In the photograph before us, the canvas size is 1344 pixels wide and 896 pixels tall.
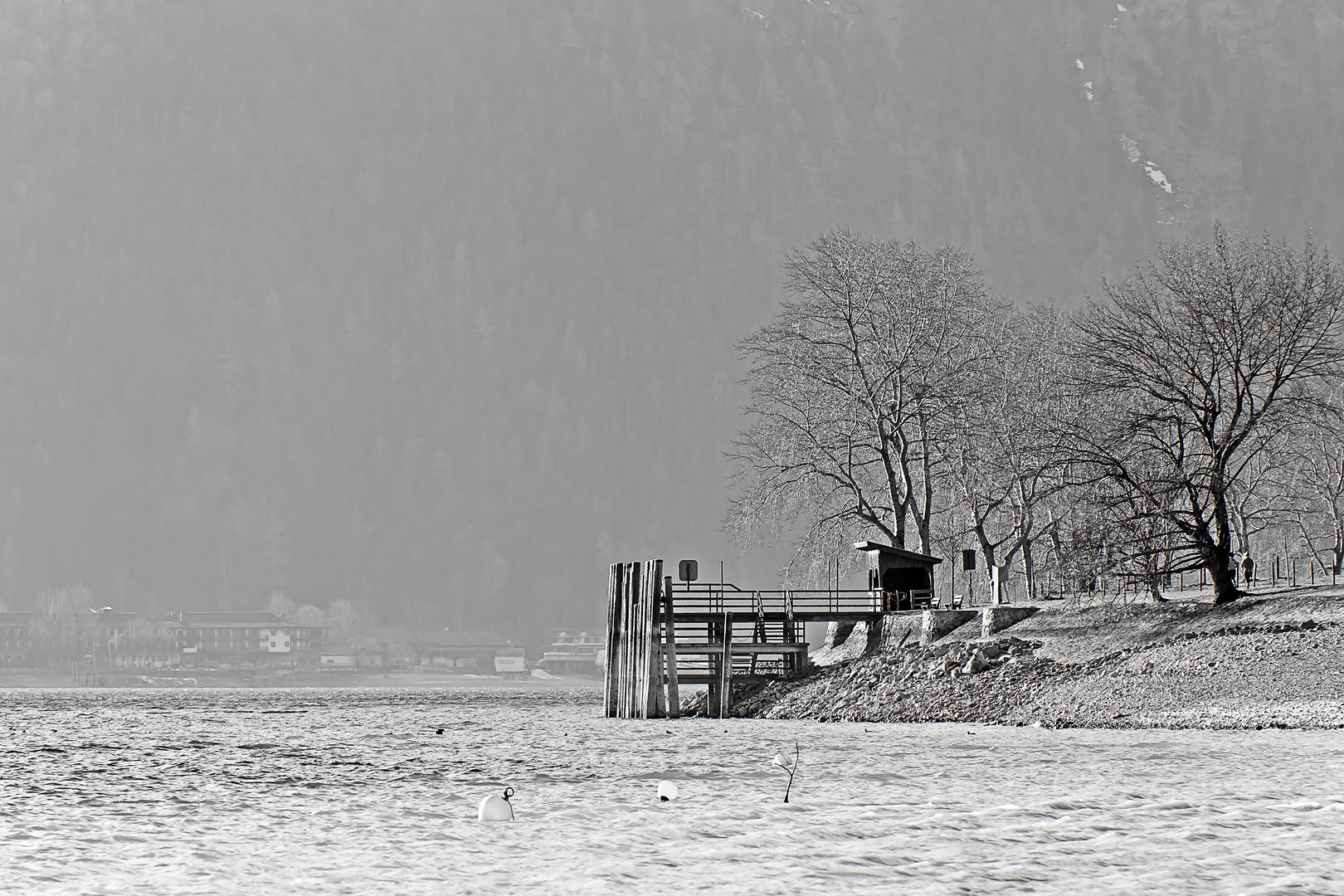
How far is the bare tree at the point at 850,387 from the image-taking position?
50.8 meters

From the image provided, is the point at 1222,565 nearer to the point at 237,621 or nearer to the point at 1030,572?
the point at 1030,572

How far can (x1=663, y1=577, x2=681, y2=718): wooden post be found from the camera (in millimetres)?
41406

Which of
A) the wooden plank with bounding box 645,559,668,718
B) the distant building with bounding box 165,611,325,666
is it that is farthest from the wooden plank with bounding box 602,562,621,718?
the distant building with bounding box 165,611,325,666

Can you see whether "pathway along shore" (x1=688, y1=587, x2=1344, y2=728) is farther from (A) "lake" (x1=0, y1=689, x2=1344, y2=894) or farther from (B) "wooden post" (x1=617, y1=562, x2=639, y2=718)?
(B) "wooden post" (x1=617, y1=562, x2=639, y2=718)

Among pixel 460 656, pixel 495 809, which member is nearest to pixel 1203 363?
pixel 495 809

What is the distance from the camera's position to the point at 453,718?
4391 centimetres

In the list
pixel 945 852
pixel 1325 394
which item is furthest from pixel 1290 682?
pixel 1325 394

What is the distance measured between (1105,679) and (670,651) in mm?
12947

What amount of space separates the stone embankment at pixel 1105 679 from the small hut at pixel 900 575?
191 inches

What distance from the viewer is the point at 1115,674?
33.0 m

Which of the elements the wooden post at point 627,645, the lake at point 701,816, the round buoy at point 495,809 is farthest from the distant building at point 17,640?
the round buoy at point 495,809

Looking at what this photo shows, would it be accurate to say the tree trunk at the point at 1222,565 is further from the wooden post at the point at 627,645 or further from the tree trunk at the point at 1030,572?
the wooden post at the point at 627,645

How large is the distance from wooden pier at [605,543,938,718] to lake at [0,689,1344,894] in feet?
38.7

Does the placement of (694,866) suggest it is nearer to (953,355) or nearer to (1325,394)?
(953,355)
